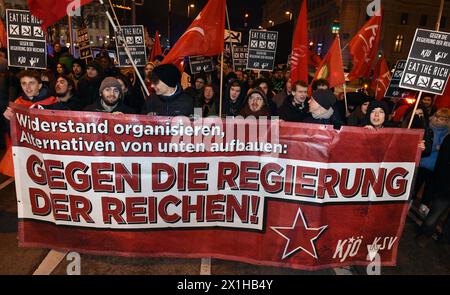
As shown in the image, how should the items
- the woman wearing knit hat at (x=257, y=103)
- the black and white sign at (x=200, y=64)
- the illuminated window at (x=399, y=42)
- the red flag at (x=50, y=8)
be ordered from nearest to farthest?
the red flag at (x=50, y=8)
the woman wearing knit hat at (x=257, y=103)
the black and white sign at (x=200, y=64)
the illuminated window at (x=399, y=42)

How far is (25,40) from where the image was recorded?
19.7ft

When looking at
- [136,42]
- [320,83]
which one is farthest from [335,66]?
[136,42]

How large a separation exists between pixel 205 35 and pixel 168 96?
143cm

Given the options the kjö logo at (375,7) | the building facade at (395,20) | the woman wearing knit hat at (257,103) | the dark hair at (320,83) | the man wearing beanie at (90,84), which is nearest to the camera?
the woman wearing knit hat at (257,103)

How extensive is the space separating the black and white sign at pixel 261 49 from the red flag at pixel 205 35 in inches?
94.4

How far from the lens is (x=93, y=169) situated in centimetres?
366

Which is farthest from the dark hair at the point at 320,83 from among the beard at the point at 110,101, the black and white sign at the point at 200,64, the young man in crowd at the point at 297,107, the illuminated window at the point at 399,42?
the illuminated window at the point at 399,42

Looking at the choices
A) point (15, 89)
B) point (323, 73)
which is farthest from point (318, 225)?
point (15, 89)

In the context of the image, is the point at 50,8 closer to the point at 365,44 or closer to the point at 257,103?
the point at 257,103

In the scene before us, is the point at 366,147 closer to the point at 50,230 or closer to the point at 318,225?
the point at 318,225

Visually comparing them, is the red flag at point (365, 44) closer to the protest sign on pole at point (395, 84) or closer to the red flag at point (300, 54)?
the red flag at point (300, 54)

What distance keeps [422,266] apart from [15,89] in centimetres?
720

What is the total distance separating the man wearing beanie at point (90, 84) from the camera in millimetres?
7185

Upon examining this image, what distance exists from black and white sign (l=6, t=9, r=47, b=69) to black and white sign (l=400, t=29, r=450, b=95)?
549 centimetres
